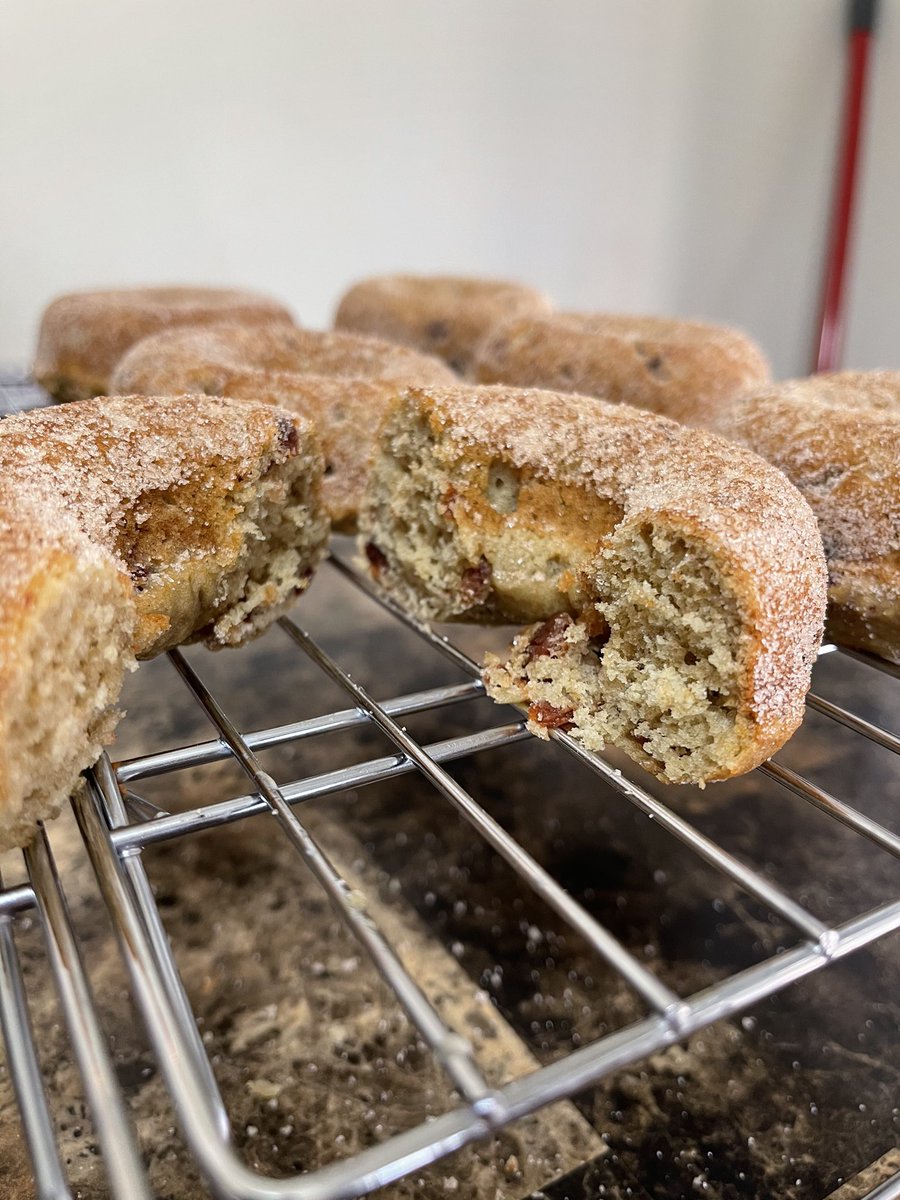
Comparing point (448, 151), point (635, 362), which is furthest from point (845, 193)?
point (635, 362)

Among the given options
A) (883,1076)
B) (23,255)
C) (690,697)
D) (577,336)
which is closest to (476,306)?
(577,336)

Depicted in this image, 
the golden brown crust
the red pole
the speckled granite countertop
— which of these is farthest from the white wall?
the golden brown crust

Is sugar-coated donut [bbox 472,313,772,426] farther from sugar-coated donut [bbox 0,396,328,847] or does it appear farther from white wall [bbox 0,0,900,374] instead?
white wall [bbox 0,0,900,374]

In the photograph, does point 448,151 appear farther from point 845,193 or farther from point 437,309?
point 845,193

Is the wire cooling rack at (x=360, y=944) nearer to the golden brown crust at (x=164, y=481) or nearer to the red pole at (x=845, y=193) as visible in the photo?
the golden brown crust at (x=164, y=481)

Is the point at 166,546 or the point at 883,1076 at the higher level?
the point at 166,546

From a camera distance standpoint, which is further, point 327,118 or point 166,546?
point 327,118

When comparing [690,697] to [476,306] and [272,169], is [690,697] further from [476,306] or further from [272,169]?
[272,169]
